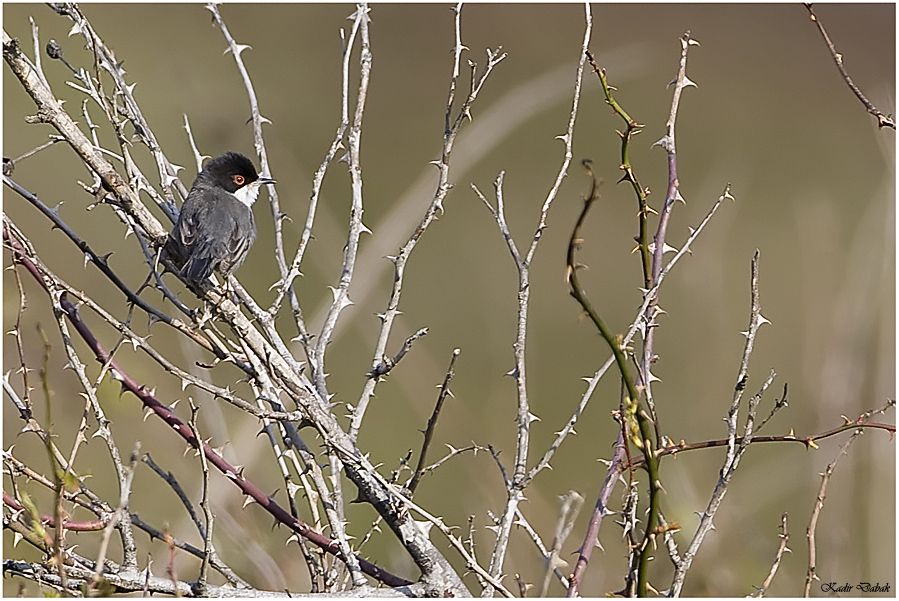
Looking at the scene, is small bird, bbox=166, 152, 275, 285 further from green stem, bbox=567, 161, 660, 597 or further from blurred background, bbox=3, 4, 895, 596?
green stem, bbox=567, 161, 660, 597

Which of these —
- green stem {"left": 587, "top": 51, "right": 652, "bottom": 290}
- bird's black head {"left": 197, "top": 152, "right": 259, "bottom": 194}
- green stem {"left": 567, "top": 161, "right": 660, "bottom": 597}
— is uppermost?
bird's black head {"left": 197, "top": 152, "right": 259, "bottom": 194}

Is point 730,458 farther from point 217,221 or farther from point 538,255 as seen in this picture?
point 538,255

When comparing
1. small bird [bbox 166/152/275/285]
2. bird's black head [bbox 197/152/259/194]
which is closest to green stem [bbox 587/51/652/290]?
small bird [bbox 166/152/275/285]

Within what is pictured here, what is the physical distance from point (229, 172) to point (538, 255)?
321 inches

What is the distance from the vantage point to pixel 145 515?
696 centimetres

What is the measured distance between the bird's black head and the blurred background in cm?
50

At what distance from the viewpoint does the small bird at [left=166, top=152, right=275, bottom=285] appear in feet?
9.48

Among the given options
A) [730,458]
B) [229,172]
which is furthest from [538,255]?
[730,458]

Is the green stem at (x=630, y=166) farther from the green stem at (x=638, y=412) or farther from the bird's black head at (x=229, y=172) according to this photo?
the bird's black head at (x=229, y=172)

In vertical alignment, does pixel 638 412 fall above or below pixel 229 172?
below

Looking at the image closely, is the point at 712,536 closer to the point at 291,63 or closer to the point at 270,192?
the point at 270,192

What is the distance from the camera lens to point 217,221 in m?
3.66

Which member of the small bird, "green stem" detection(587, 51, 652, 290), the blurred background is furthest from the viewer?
the blurred background

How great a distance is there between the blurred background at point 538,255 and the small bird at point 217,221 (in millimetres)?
324
